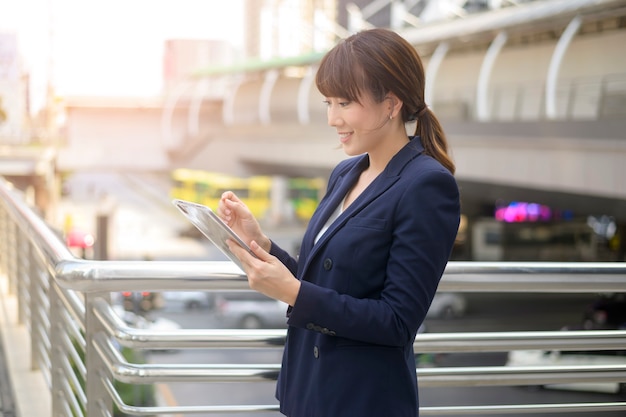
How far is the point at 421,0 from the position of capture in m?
45.8

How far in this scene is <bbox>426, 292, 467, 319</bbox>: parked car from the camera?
25734mm

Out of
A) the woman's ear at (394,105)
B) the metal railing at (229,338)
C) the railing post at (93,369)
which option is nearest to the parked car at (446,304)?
the metal railing at (229,338)

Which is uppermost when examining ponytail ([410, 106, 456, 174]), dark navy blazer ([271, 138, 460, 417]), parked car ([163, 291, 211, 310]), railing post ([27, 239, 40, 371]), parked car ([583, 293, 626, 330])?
ponytail ([410, 106, 456, 174])

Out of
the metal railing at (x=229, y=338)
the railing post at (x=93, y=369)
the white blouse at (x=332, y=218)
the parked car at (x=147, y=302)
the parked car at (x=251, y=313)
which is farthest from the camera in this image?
the parked car at (x=147, y=302)

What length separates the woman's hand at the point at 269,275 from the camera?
1.85 metres

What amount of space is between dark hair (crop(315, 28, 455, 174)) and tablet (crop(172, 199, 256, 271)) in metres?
0.38

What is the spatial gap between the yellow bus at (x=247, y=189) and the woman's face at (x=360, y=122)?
37.9 meters

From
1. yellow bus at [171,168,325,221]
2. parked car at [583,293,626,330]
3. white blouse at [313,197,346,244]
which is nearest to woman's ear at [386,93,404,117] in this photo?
white blouse at [313,197,346,244]

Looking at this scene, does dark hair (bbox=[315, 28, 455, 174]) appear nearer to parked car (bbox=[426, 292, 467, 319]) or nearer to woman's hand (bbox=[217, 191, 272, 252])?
woman's hand (bbox=[217, 191, 272, 252])

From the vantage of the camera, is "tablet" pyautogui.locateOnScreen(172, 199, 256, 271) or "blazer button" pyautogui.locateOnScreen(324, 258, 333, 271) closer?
"tablet" pyautogui.locateOnScreen(172, 199, 256, 271)

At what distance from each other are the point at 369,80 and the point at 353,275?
41cm

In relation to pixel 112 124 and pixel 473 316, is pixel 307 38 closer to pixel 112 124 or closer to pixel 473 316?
pixel 112 124

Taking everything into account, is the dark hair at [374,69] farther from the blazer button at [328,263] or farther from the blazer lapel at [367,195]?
the blazer button at [328,263]

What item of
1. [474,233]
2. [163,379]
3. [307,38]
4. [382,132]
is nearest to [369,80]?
[382,132]
